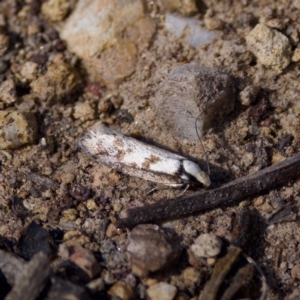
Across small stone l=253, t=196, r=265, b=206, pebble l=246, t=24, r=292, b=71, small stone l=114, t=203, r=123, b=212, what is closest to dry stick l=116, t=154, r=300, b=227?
small stone l=253, t=196, r=265, b=206

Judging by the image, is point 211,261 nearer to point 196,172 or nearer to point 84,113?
point 196,172

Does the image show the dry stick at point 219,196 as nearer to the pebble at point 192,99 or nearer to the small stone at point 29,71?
the pebble at point 192,99

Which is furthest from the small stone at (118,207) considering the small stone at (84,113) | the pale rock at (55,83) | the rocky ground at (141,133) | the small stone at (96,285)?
the pale rock at (55,83)

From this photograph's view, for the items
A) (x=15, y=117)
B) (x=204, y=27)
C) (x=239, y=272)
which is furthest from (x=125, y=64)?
(x=239, y=272)

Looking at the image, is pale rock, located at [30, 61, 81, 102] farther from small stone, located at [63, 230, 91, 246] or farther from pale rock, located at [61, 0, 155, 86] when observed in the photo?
small stone, located at [63, 230, 91, 246]

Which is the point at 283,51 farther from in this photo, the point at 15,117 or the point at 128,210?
the point at 15,117
